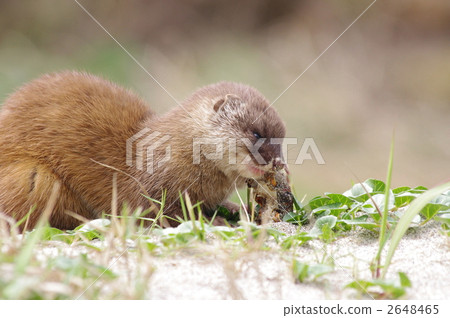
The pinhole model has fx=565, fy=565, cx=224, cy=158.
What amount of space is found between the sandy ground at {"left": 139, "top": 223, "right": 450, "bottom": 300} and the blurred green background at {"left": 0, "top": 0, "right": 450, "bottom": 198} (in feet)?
20.2

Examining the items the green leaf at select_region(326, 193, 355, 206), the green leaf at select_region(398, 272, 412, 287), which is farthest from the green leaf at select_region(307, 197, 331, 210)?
the green leaf at select_region(398, 272, 412, 287)

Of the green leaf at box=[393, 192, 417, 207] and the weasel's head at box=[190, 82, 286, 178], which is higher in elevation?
the weasel's head at box=[190, 82, 286, 178]

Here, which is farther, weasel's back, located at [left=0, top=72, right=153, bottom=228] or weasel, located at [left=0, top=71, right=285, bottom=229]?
weasel, located at [left=0, top=71, right=285, bottom=229]

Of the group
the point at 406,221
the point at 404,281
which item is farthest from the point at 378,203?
the point at 404,281

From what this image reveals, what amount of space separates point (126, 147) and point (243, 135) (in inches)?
33.5

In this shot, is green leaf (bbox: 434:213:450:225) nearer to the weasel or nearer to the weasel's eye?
the weasel

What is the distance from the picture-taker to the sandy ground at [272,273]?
7.18ft

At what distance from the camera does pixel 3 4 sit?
34.3ft

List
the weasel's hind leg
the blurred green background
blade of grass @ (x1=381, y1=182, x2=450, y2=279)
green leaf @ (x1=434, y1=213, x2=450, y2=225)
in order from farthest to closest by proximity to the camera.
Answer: the blurred green background < the weasel's hind leg < green leaf @ (x1=434, y1=213, x2=450, y2=225) < blade of grass @ (x1=381, y1=182, x2=450, y2=279)

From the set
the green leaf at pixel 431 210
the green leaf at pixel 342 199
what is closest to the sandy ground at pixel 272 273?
the green leaf at pixel 431 210

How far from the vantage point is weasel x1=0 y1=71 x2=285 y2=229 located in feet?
12.7

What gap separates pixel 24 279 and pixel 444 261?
1.84 meters

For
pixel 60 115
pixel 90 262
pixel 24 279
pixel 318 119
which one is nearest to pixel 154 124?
pixel 60 115

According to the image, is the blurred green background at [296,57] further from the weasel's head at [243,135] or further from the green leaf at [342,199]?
the green leaf at [342,199]
